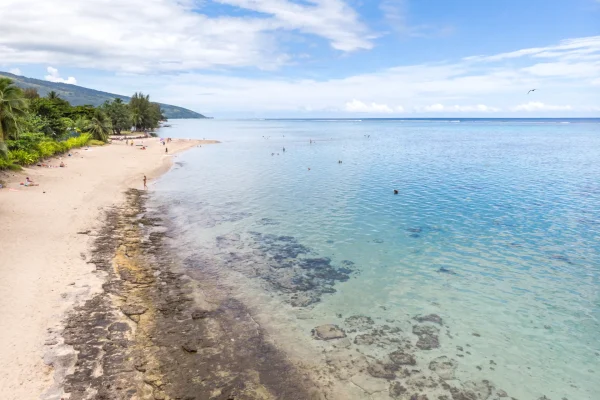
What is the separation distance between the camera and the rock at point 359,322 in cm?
1584

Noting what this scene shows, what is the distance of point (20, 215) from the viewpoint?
26.2 m

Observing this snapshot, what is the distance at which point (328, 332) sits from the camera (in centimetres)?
1545

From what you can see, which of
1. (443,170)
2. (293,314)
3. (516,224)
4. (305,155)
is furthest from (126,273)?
(305,155)

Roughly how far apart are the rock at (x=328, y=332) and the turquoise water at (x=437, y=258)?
53 cm

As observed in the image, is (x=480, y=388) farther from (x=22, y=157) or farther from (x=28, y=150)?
(x=28, y=150)

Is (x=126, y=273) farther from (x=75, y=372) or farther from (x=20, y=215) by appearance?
(x=20, y=215)

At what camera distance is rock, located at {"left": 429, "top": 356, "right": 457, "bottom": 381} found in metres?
13.0

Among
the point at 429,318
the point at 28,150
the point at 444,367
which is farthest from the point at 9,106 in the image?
the point at 444,367

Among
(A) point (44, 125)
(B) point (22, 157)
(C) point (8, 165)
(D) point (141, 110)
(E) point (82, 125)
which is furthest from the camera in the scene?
(D) point (141, 110)

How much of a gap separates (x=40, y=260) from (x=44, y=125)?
56452 mm

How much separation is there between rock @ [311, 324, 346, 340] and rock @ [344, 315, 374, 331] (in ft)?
2.03

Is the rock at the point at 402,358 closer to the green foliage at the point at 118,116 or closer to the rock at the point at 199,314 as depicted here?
the rock at the point at 199,314

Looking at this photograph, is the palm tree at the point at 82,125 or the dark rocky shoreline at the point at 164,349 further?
the palm tree at the point at 82,125

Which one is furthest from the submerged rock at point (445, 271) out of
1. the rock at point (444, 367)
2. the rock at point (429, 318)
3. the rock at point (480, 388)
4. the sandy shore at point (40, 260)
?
the sandy shore at point (40, 260)
